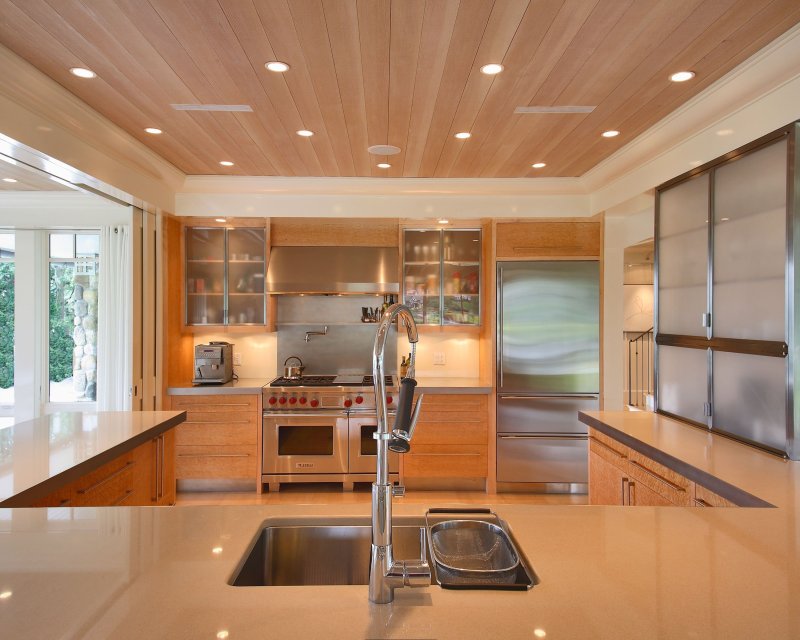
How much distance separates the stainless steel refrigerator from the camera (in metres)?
4.64

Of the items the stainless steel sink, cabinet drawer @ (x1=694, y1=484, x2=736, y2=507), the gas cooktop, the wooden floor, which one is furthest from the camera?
the gas cooktop

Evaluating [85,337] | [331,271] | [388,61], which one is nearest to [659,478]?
[388,61]

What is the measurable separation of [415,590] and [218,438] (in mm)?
3900

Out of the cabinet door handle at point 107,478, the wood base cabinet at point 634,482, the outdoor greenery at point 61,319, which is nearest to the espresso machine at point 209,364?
the outdoor greenery at point 61,319

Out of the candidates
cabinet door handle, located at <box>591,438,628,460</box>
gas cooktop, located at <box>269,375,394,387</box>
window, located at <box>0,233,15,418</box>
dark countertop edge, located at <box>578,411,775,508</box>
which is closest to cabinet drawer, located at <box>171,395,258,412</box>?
A: gas cooktop, located at <box>269,375,394,387</box>

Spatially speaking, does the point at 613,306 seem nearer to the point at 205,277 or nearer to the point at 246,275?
the point at 246,275

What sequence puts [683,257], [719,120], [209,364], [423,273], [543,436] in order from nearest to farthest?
[719,120] < [683,257] < [543,436] < [209,364] < [423,273]

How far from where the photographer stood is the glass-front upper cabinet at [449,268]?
5.03 metres

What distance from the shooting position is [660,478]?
2447 mm

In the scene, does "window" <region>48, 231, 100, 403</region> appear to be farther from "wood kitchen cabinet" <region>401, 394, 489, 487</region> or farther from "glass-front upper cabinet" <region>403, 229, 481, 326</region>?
"wood kitchen cabinet" <region>401, 394, 489, 487</region>

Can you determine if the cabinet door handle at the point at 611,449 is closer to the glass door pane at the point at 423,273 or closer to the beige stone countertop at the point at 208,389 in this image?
the glass door pane at the point at 423,273

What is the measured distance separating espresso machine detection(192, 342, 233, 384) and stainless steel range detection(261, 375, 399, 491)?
447 mm

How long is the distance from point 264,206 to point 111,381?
1.82 meters

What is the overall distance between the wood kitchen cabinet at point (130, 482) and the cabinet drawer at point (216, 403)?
58.8 inches
